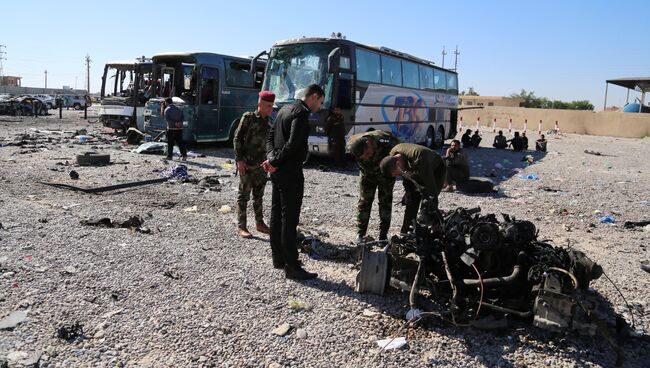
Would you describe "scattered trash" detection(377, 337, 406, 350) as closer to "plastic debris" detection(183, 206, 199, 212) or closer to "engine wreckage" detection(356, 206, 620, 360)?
"engine wreckage" detection(356, 206, 620, 360)

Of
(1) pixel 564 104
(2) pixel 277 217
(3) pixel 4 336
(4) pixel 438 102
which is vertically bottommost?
(3) pixel 4 336

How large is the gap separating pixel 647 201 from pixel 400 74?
7.74m

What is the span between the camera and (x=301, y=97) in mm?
4465

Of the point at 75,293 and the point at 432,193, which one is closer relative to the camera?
the point at 75,293

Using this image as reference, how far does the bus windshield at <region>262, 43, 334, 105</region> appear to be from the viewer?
11809mm

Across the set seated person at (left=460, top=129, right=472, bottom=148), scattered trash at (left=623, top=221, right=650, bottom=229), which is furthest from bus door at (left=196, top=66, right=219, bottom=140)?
scattered trash at (left=623, top=221, right=650, bottom=229)

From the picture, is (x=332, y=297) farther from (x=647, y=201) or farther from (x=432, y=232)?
(x=647, y=201)

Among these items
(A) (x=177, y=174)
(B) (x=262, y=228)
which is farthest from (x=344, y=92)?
(B) (x=262, y=228)

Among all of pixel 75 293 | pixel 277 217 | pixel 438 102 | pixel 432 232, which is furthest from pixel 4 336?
pixel 438 102

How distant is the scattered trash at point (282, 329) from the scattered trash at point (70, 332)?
135 centimetres

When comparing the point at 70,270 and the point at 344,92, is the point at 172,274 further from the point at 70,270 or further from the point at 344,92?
the point at 344,92

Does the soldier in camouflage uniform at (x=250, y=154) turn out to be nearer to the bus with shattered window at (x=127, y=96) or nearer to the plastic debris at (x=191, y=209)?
the plastic debris at (x=191, y=209)

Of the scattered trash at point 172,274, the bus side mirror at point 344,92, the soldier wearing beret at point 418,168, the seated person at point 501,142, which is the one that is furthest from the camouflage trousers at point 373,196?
the seated person at point 501,142

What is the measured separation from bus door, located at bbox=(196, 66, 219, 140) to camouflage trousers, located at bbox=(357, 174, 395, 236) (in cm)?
1032
